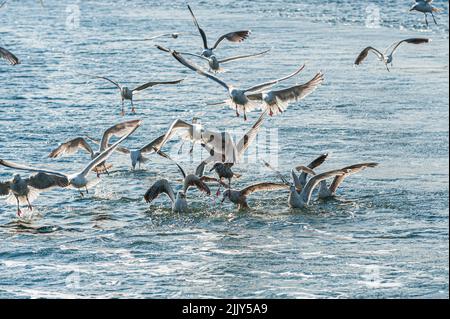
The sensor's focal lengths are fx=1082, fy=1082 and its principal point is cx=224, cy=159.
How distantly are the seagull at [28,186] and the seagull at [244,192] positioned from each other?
2.45 meters

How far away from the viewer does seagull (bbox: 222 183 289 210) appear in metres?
16.2

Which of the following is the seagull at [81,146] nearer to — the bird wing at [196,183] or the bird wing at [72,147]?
the bird wing at [72,147]

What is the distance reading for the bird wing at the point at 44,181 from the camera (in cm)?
1623

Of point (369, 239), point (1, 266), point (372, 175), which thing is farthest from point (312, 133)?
point (1, 266)

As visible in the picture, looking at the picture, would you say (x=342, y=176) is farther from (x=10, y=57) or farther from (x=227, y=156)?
(x=10, y=57)

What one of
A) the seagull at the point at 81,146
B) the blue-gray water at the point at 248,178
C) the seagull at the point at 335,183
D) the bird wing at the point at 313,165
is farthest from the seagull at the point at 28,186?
the seagull at the point at 335,183

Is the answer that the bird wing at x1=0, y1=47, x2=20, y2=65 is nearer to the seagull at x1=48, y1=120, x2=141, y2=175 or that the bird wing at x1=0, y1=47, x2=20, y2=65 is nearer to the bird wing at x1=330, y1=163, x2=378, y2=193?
the seagull at x1=48, y1=120, x2=141, y2=175

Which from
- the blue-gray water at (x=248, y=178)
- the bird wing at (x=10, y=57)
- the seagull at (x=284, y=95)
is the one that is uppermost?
the bird wing at (x=10, y=57)

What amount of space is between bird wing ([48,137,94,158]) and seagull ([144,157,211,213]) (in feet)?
9.27

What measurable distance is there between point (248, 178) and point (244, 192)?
1995 mm

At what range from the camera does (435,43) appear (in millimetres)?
29703

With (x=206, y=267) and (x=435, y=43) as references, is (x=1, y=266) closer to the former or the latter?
(x=206, y=267)

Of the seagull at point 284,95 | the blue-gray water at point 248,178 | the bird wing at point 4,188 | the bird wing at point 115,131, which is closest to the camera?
the blue-gray water at point 248,178

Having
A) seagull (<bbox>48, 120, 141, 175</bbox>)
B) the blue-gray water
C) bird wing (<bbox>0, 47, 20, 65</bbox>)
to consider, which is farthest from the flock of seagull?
bird wing (<bbox>0, 47, 20, 65</bbox>)
